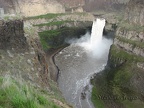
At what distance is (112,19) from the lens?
5888 centimetres

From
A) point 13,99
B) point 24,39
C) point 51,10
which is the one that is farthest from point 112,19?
point 13,99

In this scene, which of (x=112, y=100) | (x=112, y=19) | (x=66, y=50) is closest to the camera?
(x=112, y=100)

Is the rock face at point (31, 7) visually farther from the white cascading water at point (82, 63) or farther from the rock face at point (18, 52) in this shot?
the rock face at point (18, 52)

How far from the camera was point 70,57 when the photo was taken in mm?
44406

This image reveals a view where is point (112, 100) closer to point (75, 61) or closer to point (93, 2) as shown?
point (75, 61)

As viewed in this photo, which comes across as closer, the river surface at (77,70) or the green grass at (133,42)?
the river surface at (77,70)

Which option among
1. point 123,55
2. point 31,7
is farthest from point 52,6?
point 123,55

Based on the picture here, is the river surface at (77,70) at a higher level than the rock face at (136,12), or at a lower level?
lower

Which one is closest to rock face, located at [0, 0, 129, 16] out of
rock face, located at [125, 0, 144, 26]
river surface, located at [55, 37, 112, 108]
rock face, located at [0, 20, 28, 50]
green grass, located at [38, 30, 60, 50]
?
green grass, located at [38, 30, 60, 50]

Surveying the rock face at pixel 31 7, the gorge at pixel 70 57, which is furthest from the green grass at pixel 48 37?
the rock face at pixel 31 7

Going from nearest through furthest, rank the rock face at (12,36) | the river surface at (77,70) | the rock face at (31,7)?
1. the rock face at (12,36)
2. the river surface at (77,70)
3. the rock face at (31,7)

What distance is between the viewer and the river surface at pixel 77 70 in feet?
101

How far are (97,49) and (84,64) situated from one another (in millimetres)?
8914

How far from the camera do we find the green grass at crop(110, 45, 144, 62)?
37700 mm
